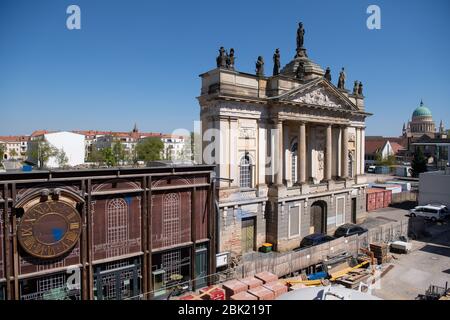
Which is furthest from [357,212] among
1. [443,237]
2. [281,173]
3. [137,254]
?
[137,254]

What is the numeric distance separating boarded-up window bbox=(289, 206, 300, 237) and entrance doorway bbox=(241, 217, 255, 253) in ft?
10.9

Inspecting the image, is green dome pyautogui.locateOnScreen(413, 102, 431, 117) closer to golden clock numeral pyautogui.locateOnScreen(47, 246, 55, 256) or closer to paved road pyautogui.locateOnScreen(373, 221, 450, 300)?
paved road pyautogui.locateOnScreen(373, 221, 450, 300)

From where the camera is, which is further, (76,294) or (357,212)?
(357,212)

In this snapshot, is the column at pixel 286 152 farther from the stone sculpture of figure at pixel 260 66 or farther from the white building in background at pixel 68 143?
the white building in background at pixel 68 143

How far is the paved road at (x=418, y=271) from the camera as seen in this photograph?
1666cm

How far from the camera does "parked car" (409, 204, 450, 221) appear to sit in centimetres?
3334

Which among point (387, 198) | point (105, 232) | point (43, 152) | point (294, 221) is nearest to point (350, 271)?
point (294, 221)

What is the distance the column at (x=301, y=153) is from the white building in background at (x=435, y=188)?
2295 centimetres

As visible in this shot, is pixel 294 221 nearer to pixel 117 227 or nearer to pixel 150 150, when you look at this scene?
pixel 117 227

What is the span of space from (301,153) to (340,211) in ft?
27.7

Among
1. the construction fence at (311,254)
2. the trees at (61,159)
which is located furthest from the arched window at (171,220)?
the trees at (61,159)
